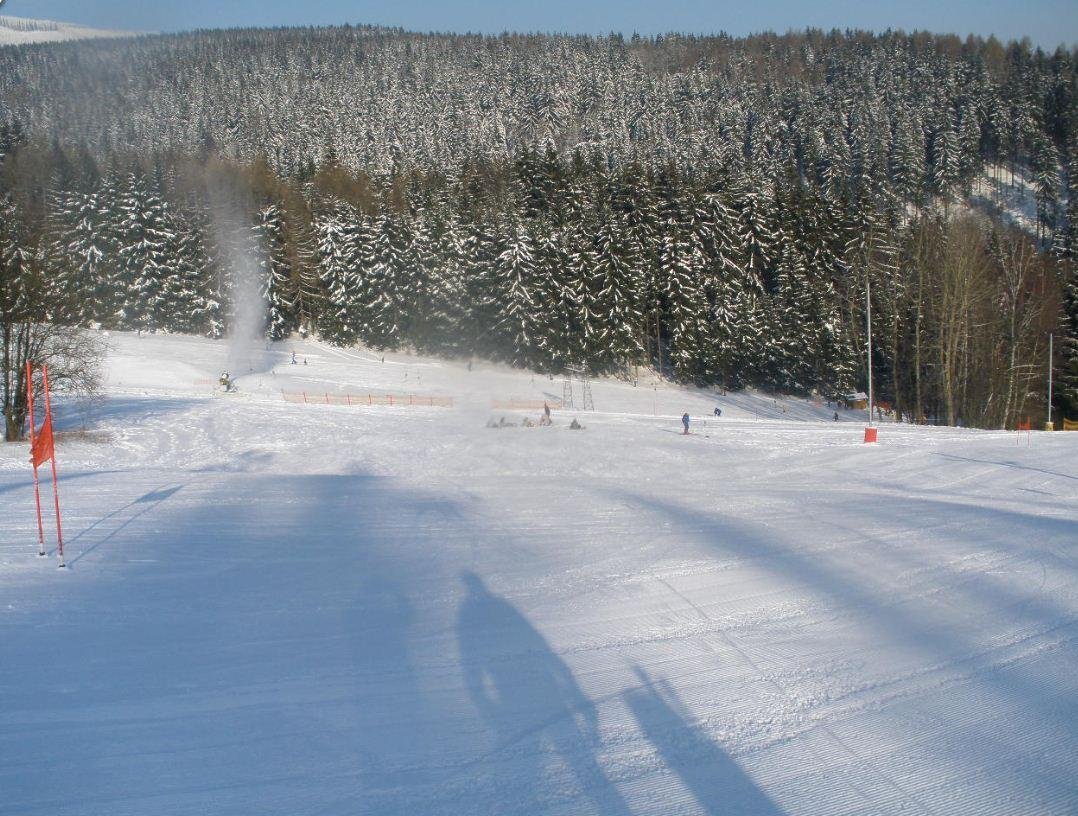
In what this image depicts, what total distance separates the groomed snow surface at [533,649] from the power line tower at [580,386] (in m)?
20.8

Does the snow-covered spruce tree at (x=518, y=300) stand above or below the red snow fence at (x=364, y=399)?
above

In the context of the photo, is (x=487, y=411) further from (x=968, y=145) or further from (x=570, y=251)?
(x=968, y=145)

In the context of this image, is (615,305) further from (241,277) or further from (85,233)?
→ (85,233)

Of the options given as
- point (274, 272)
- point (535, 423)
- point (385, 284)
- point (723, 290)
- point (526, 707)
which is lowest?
point (526, 707)

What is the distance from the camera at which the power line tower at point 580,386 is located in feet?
140

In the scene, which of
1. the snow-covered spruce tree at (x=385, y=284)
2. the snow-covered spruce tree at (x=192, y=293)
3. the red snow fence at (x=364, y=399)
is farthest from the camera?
the snow-covered spruce tree at (x=192, y=293)

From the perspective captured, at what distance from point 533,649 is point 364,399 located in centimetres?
3346

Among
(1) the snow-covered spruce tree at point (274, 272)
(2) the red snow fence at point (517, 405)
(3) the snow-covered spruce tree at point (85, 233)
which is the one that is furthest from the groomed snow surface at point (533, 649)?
(3) the snow-covered spruce tree at point (85, 233)

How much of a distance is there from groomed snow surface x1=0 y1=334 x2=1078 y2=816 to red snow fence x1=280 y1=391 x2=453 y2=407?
1736 centimetres

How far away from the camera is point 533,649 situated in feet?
30.5

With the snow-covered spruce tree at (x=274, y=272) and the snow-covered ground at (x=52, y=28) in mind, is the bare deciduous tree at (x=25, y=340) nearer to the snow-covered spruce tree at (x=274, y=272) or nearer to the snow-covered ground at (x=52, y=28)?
the snow-covered ground at (x=52, y=28)

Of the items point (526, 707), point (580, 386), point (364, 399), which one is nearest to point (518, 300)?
point (580, 386)

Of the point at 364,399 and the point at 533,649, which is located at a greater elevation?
the point at 364,399

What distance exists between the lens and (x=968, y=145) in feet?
387
